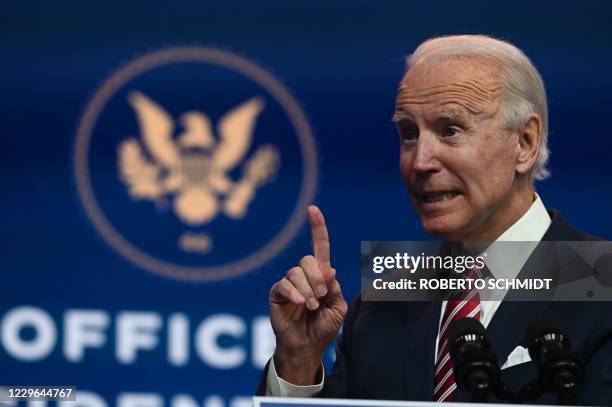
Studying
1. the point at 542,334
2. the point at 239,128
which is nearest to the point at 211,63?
the point at 239,128

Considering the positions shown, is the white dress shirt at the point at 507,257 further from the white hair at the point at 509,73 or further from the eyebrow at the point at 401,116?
the eyebrow at the point at 401,116

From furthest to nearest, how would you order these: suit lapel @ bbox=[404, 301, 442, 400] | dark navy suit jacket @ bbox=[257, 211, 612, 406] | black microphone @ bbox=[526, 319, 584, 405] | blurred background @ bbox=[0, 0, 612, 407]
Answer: blurred background @ bbox=[0, 0, 612, 407]
suit lapel @ bbox=[404, 301, 442, 400]
dark navy suit jacket @ bbox=[257, 211, 612, 406]
black microphone @ bbox=[526, 319, 584, 405]

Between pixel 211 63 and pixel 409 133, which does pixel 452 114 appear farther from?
pixel 211 63

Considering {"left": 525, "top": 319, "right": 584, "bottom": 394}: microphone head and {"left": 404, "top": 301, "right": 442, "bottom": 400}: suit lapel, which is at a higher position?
{"left": 404, "top": 301, "right": 442, "bottom": 400}: suit lapel

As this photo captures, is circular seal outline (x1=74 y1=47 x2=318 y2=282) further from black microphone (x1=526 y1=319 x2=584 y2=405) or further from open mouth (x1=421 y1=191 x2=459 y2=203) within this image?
black microphone (x1=526 y1=319 x2=584 y2=405)

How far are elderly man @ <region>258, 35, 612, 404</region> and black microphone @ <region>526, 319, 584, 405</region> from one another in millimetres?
409

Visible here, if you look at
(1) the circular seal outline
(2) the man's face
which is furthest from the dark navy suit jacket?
(1) the circular seal outline

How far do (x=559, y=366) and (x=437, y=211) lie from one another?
54cm

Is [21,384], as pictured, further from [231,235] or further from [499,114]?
[499,114]

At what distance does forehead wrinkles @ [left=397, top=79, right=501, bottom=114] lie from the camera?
1672mm

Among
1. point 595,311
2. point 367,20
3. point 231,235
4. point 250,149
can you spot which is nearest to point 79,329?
point 231,235

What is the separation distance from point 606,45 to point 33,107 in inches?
66.2

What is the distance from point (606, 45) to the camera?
9.55 feet

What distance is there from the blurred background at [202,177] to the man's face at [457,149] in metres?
1.24
